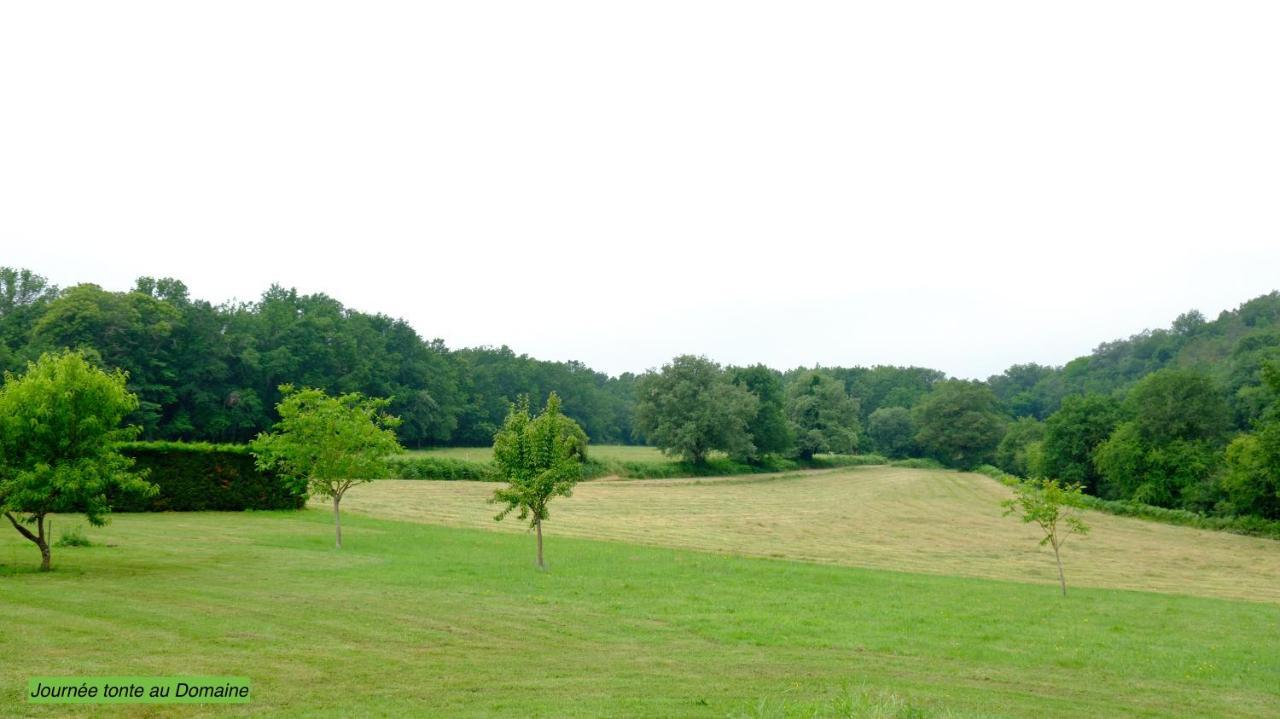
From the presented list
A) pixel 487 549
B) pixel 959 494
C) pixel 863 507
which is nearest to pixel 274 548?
pixel 487 549

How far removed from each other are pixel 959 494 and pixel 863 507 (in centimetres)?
2201

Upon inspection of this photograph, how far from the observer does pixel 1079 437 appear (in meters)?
82.4

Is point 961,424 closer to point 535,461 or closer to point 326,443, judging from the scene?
point 535,461

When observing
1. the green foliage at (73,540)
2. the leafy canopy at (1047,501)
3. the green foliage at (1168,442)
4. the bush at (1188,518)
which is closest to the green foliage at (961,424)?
the green foliage at (1168,442)

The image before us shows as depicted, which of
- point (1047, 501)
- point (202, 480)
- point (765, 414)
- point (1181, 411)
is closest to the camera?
point (1047, 501)

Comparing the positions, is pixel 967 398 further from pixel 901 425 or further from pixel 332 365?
pixel 332 365

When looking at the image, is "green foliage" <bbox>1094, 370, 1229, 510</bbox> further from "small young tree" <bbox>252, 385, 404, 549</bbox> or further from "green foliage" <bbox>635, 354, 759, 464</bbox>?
"small young tree" <bbox>252, 385, 404, 549</bbox>

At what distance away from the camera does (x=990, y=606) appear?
2206 cm

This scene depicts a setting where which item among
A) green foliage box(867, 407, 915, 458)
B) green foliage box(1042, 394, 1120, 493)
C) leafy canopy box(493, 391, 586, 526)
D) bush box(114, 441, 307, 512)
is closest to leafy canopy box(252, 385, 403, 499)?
bush box(114, 441, 307, 512)

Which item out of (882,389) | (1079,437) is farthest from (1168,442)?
(882,389)

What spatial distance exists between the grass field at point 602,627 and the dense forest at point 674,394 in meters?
18.5

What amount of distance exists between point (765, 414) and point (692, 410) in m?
16.4

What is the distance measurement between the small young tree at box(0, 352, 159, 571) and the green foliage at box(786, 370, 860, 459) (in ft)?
332

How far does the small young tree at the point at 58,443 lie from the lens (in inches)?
787
